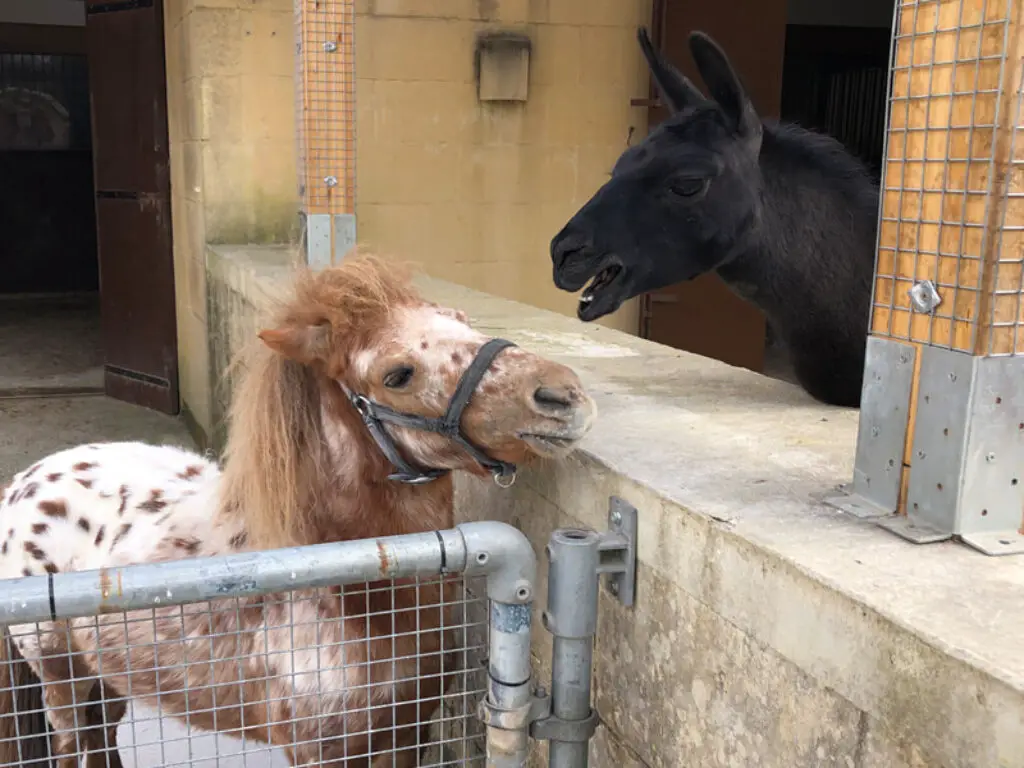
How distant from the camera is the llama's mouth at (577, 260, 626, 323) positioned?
2.38m

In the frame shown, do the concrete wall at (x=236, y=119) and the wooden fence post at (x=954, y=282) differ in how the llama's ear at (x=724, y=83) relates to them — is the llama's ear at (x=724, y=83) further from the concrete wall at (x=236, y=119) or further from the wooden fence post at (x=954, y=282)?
the concrete wall at (x=236, y=119)

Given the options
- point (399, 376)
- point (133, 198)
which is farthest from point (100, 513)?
point (133, 198)

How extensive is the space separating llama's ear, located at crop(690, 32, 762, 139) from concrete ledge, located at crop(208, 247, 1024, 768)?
2.56ft

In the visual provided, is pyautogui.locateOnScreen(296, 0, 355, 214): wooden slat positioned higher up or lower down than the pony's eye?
higher up

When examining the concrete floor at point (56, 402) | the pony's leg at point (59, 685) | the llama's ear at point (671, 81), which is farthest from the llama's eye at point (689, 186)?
the concrete floor at point (56, 402)

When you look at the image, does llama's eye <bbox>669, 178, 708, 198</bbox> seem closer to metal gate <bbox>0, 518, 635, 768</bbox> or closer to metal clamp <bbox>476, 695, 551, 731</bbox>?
metal gate <bbox>0, 518, 635, 768</bbox>

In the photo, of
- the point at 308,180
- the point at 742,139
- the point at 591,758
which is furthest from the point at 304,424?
the point at 308,180

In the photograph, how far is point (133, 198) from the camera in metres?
6.35

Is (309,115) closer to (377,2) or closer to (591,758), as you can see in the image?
(377,2)

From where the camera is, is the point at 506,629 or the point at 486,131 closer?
the point at 506,629

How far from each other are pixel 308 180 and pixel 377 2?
74.9 inches

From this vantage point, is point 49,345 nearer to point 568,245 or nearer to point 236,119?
point 236,119

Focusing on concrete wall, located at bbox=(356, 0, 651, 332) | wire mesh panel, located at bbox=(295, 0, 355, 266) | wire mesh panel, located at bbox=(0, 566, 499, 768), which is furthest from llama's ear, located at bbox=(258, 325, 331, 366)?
concrete wall, located at bbox=(356, 0, 651, 332)

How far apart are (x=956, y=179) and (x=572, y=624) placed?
0.77 metres
